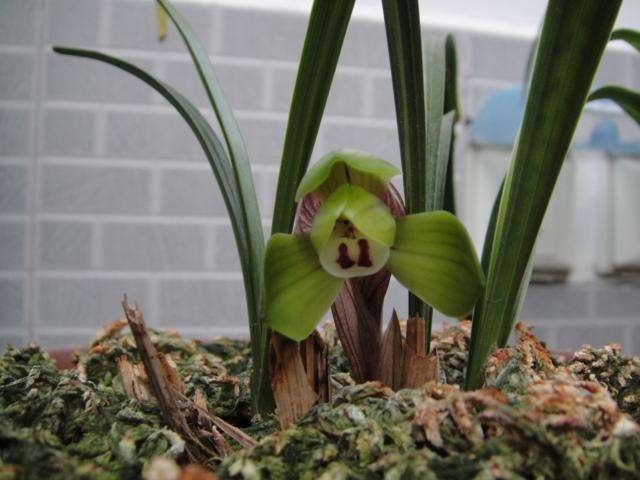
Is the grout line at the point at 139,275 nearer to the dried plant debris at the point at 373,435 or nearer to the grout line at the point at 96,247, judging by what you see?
the grout line at the point at 96,247

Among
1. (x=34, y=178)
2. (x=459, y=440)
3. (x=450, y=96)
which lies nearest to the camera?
(x=459, y=440)

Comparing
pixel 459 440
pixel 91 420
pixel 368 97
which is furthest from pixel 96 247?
pixel 459 440

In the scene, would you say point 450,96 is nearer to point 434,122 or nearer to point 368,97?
point 434,122

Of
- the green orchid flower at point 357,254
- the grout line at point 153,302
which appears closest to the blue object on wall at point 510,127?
the grout line at point 153,302

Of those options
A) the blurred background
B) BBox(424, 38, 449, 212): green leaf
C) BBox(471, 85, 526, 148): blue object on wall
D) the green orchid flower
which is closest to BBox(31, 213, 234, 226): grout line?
the blurred background

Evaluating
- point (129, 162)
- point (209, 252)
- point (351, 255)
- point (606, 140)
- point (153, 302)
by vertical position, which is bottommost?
point (153, 302)

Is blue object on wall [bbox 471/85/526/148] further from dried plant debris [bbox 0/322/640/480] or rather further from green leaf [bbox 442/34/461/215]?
dried plant debris [bbox 0/322/640/480]
